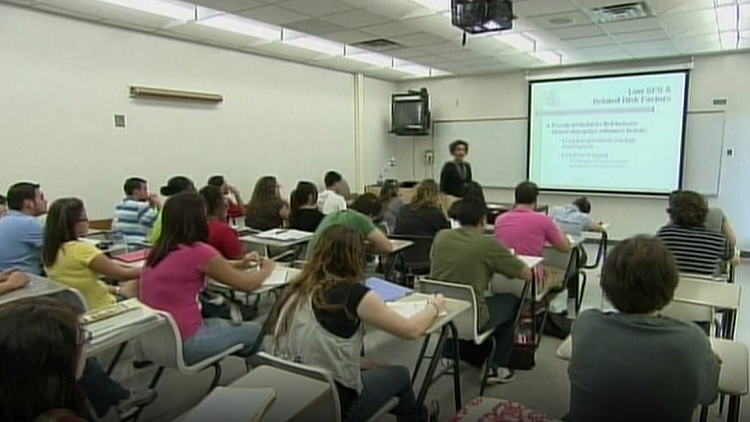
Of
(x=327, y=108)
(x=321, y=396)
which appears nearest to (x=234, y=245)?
(x=321, y=396)

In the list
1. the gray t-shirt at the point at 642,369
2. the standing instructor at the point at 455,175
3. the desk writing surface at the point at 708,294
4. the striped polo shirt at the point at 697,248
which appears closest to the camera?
the gray t-shirt at the point at 642,369

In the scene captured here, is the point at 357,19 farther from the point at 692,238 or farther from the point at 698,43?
the point at 698,43

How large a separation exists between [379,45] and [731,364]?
5.27 metres

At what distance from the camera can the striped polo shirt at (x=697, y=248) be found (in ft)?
10.9

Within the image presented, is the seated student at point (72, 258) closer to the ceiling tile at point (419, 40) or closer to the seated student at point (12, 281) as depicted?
the seated student at point (12, 281)

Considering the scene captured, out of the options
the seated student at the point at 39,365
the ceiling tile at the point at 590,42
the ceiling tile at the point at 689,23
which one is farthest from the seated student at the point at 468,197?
the ceiling tile at the point at 590,42

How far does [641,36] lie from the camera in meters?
5.89

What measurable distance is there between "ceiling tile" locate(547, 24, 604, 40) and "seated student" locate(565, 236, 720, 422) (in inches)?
174

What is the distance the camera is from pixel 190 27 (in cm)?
555

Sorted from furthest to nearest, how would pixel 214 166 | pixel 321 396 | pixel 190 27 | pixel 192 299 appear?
pixel 214 166 → pixel 190 27 → pixel 192 299 → pixel 321 396

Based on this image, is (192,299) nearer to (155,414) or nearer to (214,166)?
(155,414)

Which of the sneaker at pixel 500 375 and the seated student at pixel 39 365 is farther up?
the seated student at pixel 39 365

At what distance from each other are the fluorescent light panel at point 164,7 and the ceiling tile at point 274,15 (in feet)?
1.87

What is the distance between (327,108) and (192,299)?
5.87 meters
